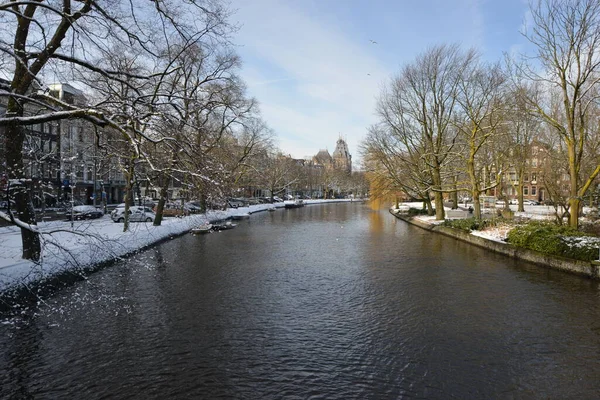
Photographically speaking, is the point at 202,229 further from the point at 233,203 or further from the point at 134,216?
the point at 134,216

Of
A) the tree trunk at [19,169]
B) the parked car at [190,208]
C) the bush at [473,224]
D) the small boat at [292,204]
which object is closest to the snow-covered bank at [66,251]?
the tree trunk at [19,169]

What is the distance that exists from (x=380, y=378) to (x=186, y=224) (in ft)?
77.3

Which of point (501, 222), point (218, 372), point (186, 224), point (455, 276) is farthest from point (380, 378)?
point (186, 224)

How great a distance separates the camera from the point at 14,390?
229 inches

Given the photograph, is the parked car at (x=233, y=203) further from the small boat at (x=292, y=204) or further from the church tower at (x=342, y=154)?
Answer: the church tower at (x=342, y=154)

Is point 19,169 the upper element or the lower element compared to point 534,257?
upper

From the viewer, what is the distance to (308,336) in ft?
26.2

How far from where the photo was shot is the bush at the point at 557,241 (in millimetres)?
13586

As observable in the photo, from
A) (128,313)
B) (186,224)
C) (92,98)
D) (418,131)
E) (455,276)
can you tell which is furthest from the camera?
(418,131)

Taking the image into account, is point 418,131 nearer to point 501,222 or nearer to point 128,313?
point 501,222

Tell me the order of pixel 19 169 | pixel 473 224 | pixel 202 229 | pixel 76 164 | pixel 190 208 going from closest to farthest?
1. pixel 19 169
2. pixel 76 164
3. pixel 473 224
4. pixel 202 229
5. pixel 190 208

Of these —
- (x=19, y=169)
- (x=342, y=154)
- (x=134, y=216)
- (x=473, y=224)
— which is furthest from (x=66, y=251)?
(x=342, y=154)

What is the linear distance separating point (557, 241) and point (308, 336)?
1155 centimetres

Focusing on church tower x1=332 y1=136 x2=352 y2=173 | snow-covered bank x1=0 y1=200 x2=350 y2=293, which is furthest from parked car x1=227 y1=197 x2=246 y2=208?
church tower x1=332 y1=136 x2=352 y2=173
